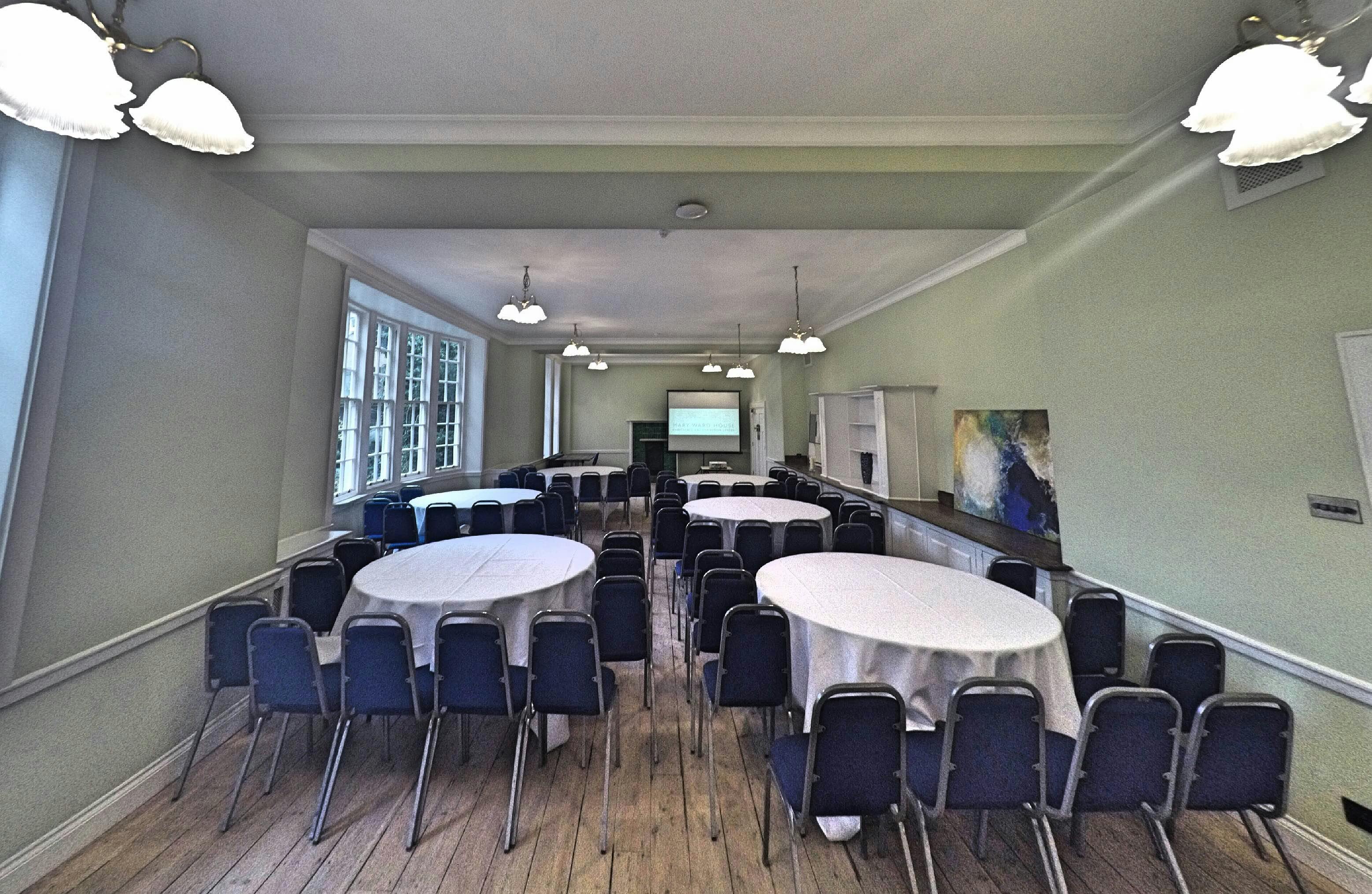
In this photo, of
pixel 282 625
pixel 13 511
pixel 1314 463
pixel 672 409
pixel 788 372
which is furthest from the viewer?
pixel 672 409

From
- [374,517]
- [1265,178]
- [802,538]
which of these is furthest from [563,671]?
[374,517]

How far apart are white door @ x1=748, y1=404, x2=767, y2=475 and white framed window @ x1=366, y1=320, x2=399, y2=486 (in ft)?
22.4

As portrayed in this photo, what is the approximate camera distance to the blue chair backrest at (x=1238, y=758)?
143 centimetres

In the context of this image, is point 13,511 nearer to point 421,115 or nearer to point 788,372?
point 421,115

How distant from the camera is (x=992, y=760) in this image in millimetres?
1498

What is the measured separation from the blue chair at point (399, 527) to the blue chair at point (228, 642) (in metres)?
2.36

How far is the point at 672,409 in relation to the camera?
1173cm

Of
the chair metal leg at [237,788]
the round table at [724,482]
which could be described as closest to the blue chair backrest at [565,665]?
the chair metal leg at [237,788]

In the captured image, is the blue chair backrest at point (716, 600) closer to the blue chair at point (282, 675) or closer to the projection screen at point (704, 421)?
the blue chair at point (282, 675)

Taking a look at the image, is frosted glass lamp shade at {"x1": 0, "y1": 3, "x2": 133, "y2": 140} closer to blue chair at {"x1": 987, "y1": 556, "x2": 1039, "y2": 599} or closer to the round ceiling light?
the round ceiling light

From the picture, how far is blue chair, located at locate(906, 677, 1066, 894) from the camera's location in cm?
147

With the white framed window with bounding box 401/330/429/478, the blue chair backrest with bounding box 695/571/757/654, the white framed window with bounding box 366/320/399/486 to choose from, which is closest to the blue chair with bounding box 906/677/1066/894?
the blue chair backrest with bounding box 695/571/757/654

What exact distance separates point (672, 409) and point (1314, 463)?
10408 millimetres

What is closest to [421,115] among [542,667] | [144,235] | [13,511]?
[144,235]
